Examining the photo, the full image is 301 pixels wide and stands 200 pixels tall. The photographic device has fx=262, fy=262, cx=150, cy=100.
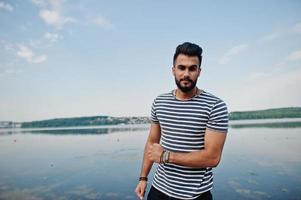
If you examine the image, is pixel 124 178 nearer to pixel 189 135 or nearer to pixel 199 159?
pixel 189 135

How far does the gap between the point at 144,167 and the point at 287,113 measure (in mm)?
150273

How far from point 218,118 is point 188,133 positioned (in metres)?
0.37

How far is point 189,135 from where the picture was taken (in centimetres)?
285

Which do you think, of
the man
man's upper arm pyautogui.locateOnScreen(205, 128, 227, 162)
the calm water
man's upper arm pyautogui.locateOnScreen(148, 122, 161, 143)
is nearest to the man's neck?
the man

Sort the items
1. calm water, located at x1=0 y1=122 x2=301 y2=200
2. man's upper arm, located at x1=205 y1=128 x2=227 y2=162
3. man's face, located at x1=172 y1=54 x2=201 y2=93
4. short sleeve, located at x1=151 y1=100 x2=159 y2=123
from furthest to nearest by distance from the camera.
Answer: calm water, located at x1=0 y1=122 x2=301 y2=200, short sleeve, located at x1=151 y1=100 x2=159 y2=123, man's face, located at x1=172 y1=54 x2=201 y2=93, man's upper arm, located at x1=205 y1=128 x2=227 y2=162

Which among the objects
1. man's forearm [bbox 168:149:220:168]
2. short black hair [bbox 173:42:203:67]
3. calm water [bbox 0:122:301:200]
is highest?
short black hair [bbox 173:42:203:67]

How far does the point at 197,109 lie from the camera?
9.18ft

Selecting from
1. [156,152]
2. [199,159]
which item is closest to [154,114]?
[156,152]

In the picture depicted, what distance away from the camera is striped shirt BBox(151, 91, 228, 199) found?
8.93ft

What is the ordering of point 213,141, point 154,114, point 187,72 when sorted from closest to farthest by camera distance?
point 213,141
point 187,72
point 154,114

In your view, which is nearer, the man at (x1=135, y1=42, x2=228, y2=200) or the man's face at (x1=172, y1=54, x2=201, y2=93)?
the man at (x1=135, y1=42, x2=228, y2=200)

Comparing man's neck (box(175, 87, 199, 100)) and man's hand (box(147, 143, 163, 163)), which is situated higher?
man's neck (box(175, 87, 199, 100))

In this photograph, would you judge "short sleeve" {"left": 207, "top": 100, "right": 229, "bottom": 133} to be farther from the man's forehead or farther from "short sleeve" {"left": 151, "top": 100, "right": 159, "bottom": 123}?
"short sleeve" {"left": 151, "top": 100, "right": 159, "bottom": 123}

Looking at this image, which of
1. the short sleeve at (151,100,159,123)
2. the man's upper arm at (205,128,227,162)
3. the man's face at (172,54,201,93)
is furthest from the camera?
the short sleeve at (151,100,159,123)
